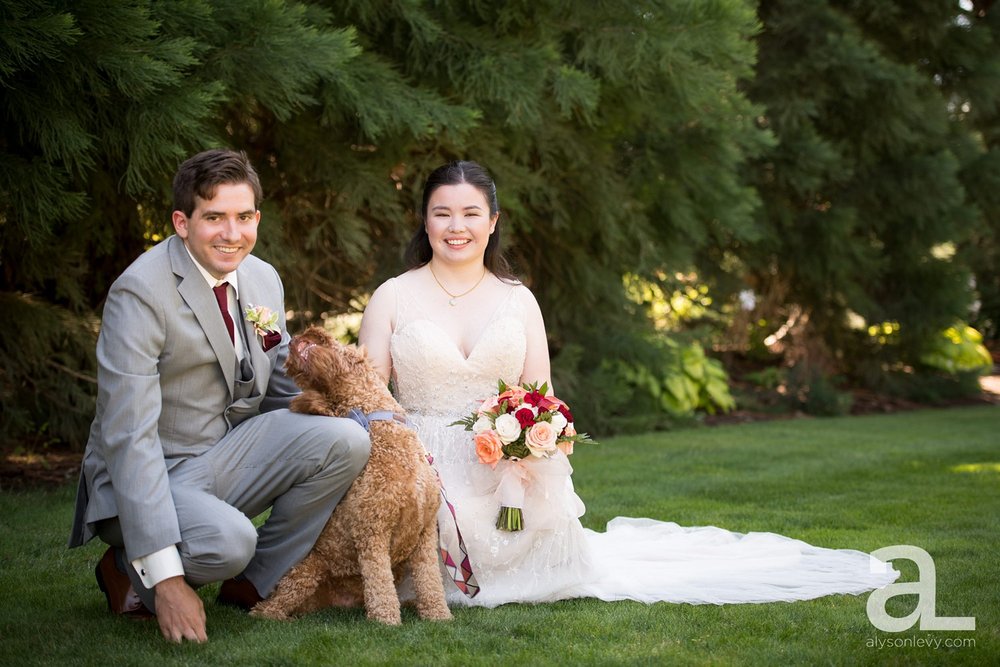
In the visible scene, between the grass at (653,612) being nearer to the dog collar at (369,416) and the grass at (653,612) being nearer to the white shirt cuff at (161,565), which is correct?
the white shirt cuff at (161,565)

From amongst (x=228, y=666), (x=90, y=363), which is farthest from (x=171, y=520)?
(x=90, y=363)

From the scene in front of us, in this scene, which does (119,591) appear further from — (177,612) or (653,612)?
(653,612)

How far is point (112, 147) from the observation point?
16.2 ft

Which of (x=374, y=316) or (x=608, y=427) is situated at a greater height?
(x=374, y=316)

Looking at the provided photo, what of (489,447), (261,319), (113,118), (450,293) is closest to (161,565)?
(261,319)

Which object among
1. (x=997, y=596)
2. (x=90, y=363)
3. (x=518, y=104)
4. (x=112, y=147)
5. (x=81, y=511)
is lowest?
(x=997, y=596)

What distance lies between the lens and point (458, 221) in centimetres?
424

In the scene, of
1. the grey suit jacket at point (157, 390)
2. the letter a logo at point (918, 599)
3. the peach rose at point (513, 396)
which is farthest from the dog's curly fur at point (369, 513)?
the letter a logo at point (918, 599)

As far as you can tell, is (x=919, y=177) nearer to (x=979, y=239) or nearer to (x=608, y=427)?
(x=979, y=239)

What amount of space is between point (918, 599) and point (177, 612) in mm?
2646

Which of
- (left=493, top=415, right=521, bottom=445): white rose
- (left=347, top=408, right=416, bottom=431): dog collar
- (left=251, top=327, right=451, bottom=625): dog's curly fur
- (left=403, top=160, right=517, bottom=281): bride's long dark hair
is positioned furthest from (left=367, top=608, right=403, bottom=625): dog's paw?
(left=403, top=160, right=517, bottom=281): bride's long dark hair

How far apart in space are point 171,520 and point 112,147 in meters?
2.58

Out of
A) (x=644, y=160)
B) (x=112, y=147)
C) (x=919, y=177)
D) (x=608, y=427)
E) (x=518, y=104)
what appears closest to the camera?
(x=112, y=147)

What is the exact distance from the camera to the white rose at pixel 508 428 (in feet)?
12.1
